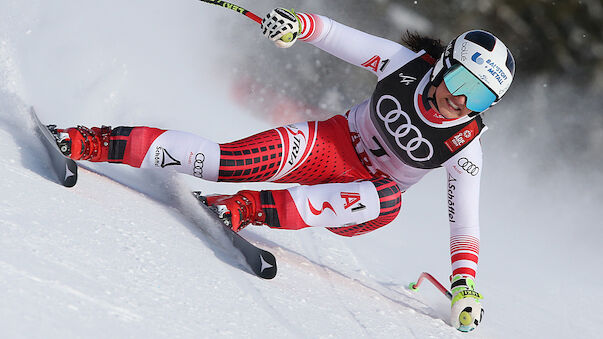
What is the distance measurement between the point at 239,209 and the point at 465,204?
721 millimetres

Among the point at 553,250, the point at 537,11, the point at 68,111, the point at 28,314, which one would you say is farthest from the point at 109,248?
the point at 537,11

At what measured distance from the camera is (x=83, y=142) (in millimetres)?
1786

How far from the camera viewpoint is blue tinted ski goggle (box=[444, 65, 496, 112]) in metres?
1.92

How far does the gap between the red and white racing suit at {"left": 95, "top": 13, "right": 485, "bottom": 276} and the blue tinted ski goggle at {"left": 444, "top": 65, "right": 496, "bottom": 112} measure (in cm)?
10

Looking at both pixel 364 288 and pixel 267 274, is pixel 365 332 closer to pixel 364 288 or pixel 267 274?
pixel 267 274

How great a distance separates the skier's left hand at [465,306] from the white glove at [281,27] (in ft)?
3.03

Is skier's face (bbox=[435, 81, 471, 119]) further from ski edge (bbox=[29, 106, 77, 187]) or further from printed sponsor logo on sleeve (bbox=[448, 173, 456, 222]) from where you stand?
ski edge (bbox=[29, 106, 77, 187])

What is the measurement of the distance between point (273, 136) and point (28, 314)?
1.12m

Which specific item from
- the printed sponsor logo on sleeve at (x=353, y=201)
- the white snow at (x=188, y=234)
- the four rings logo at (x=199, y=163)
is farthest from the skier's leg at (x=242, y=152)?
the printed sponsor logo on sleeve at (x=353, y=201)

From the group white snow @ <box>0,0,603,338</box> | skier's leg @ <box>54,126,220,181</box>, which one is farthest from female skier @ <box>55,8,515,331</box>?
white snow @ <box>0,0,603,338</box>

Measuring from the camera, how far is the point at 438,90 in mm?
2008

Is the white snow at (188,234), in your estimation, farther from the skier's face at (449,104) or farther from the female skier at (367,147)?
the skier's face at (449,104)

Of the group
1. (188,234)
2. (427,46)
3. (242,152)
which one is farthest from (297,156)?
(427,46)

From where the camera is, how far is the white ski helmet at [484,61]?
1.92 m
